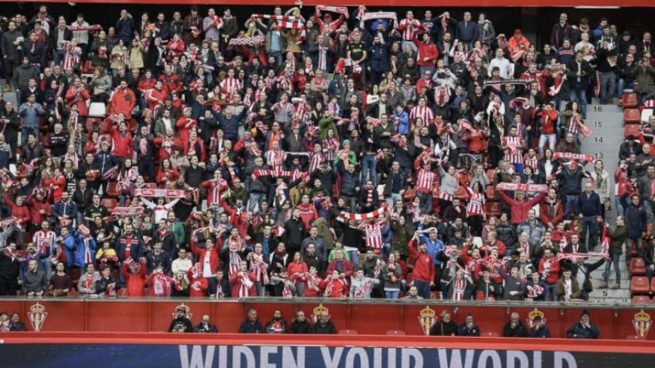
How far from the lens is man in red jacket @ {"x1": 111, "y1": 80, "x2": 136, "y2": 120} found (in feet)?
130

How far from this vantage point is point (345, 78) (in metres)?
39.7

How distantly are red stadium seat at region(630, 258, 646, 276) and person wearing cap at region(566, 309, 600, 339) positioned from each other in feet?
9.77

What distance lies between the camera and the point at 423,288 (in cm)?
3528

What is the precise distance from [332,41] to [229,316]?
28.6 ft

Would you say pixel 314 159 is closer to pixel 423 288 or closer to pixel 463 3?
pixel 423 288

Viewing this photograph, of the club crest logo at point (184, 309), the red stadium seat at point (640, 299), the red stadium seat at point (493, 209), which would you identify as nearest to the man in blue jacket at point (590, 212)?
the red stadium seat at point (640, 299)

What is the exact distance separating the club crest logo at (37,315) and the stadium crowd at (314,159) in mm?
994

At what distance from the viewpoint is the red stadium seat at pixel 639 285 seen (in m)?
36.0

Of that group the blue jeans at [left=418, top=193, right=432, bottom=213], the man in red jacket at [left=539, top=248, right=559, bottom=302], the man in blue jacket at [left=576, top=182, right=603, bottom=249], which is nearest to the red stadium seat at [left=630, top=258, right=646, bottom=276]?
the man in blue jacket at [left=576, top=182, right=603, bottom=249]

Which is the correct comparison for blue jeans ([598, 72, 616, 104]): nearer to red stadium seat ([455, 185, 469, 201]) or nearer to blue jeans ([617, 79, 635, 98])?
blue jeans ([617, 79, 635, 98])

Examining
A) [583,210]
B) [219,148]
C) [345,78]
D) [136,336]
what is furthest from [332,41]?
[136,336]

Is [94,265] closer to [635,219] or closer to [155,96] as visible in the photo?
[155,96]

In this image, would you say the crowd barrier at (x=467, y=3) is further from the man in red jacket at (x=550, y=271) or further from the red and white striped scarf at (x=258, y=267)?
the man in red jacket at (x=550, y=271)

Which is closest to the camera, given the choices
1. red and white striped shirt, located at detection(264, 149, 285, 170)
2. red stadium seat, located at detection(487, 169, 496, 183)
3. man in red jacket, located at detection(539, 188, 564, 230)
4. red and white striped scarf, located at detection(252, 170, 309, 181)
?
man in red jacket, located at detection(539, 188, 564, 230)
